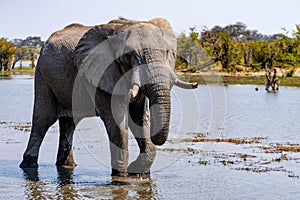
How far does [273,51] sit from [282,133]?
4013 cm

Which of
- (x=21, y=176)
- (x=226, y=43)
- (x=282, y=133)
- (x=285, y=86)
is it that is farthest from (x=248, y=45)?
(x=21, y=176)

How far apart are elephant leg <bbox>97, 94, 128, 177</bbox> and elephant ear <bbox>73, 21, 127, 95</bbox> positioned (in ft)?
0.70

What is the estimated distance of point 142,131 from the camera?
9.18 m

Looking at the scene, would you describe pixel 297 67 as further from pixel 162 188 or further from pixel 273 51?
pixel 162 188

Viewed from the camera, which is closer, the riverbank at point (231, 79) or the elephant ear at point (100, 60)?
the elephant ear at point (100, 60)

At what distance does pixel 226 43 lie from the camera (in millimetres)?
57031

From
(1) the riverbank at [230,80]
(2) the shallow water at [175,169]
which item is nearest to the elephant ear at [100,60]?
(2) the shallow water at [175,169]

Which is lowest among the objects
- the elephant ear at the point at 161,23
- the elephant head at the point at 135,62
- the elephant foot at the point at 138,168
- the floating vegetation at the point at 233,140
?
the floating vegetation at the point at 233,140

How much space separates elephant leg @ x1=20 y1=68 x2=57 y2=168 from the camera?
33.5ft

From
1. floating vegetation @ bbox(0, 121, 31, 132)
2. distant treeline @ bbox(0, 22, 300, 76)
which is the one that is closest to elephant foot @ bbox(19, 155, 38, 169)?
floating vegetation @ bbox(0, 121, 31, 132)

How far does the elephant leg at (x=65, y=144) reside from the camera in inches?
413

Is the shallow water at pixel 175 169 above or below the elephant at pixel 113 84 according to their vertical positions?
below

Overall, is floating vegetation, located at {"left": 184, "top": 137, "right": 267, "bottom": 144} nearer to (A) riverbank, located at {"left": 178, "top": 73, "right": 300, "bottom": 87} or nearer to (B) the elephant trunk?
(B) the elephant trunk

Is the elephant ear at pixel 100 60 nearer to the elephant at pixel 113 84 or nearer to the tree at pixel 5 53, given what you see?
the elephant at pixel 113 84
